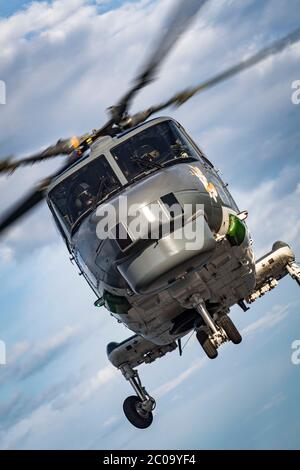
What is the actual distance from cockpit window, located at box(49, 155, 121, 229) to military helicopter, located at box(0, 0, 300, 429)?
0.9 inches

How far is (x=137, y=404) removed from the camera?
77.9 ft

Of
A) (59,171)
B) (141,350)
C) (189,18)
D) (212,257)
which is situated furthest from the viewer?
(141,350)

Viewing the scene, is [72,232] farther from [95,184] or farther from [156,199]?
[156,199]

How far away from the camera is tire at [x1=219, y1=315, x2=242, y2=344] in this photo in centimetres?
1892

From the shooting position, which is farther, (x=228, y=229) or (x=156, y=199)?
(x=228, y=229)

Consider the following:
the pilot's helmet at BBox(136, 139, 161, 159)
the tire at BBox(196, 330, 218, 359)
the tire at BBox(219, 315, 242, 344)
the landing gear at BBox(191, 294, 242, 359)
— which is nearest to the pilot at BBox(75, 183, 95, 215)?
the pilot's helmet at BBox(136, 139, 161, 159)

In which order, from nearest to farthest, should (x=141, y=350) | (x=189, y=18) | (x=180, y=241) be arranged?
(x=189, y=18) → (x=180, y=241) → (x=141, y=350)

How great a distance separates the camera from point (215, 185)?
18.9 meters

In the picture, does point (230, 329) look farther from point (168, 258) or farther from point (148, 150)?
point (148, 150)

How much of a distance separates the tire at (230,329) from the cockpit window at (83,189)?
4.20m

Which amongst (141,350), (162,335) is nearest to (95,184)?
(162,335)

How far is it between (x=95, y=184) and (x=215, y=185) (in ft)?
9.18

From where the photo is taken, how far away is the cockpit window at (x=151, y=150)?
18109 mm

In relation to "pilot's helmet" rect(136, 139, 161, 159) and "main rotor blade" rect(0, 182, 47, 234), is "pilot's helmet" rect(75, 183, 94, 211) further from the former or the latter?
"pilot's helmet" rect(136, 139, 161, 159)
